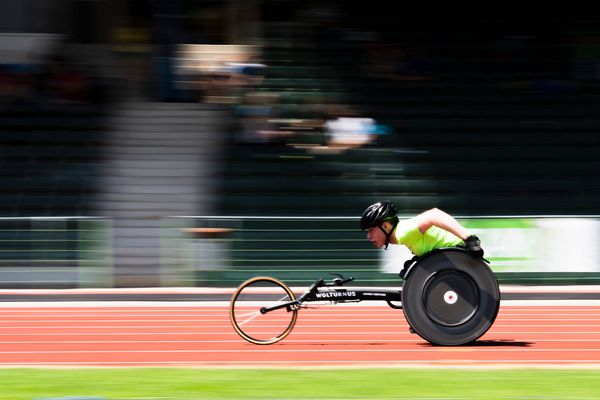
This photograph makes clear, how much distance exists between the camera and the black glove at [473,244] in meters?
9.06

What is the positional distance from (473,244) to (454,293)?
1.55 ft

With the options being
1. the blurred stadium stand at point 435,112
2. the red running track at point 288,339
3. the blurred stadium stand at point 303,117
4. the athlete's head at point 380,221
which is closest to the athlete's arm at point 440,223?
the athlete's head at point 380,221

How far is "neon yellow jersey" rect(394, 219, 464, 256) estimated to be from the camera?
9211mm

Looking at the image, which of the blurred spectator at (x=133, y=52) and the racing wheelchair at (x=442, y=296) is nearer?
the racing wheelchair at (x=442, y=296)

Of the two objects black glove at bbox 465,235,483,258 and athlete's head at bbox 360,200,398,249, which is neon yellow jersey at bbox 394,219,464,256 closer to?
athlete's head at bbox 360,200,398,249

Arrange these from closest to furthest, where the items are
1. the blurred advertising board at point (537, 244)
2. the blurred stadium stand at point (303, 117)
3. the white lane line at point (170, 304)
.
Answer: the white lane line at point (170, 304) → the blurred advertising board at point (537, 244) → the blurred stadium stand at point (303, 117)

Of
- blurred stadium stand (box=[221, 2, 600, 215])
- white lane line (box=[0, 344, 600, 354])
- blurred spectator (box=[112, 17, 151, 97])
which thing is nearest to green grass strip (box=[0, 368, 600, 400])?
white lane line (box=[0, 344, 600, 354])

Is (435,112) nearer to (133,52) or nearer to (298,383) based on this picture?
(133,52)

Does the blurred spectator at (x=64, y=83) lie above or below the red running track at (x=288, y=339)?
above

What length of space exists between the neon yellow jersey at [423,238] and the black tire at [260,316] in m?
1.10

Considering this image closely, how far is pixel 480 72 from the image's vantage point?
19.9 m

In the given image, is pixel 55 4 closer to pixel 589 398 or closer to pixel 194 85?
pixel 194 85

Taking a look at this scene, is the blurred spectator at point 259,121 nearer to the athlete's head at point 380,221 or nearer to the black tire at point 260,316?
the black tire at point 260,316

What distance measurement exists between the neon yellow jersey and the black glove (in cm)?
24
